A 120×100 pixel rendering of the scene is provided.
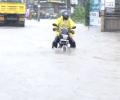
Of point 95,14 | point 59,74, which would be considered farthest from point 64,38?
point 95,14

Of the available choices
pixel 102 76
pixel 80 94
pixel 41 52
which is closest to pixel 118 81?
pixel 102 76

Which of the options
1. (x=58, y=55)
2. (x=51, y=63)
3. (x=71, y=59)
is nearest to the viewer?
(x=51, y=63)

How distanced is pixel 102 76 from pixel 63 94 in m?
2.92

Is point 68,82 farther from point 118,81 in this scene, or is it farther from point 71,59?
point 71,59

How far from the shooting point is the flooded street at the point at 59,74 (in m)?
11.1

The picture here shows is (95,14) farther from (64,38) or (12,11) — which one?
(64,38)

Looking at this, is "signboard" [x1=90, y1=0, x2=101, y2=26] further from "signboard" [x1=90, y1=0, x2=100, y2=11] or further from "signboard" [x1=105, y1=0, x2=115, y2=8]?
"signboard" [x1=105, y1=0, x2=115, y2=8]

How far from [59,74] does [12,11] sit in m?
28.2

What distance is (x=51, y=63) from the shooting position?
16578 mm

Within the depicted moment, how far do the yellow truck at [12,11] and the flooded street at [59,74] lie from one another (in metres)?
20.0

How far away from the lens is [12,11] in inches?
1650

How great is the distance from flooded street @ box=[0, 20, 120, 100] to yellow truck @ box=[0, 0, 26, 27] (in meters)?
20.0

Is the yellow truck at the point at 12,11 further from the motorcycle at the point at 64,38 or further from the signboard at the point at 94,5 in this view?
the motorcycle at the point at 64,38

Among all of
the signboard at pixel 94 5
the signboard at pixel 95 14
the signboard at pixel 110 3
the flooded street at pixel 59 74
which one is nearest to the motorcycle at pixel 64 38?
the flooded street at pixel 59 74
